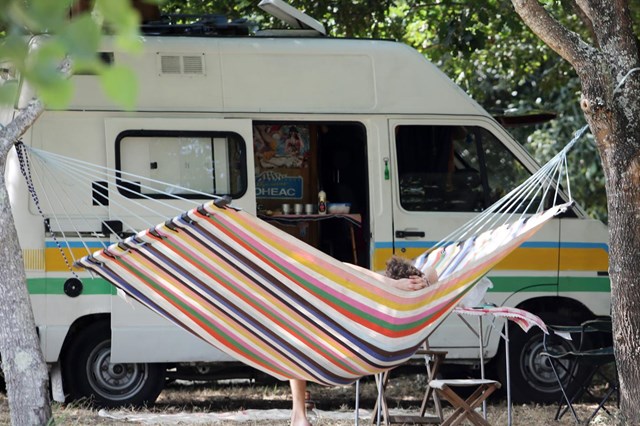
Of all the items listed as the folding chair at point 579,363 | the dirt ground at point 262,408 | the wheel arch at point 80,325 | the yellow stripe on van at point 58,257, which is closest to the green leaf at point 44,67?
the dirt ground at point 262,408

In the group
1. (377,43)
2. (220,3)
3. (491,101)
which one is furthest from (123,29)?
(491,101)

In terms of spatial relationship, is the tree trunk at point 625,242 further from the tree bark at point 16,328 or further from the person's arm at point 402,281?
the tree bark at point 16,328

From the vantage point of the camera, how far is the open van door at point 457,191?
7.64 metres

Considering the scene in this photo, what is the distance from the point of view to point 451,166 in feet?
25.6

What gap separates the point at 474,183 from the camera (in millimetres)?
7805

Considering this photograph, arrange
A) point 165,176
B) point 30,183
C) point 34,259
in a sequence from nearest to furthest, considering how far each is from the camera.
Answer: point 30,183
point 34,259
point 165,176

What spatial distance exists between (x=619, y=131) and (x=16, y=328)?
11.3 ft

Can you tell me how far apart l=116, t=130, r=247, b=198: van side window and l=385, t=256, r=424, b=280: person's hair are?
77.5 inches

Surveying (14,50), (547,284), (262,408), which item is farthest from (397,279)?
(14,50)

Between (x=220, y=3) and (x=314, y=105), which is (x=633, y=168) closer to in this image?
(x=314, y=105)

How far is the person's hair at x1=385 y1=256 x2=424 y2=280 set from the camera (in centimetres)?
564

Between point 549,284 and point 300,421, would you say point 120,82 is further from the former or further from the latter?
point 549,284

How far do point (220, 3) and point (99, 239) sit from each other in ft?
11.6

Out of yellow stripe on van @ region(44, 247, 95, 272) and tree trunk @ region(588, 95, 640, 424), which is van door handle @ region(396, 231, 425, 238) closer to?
tree trunk @ region(588, 95, 640, 424)
